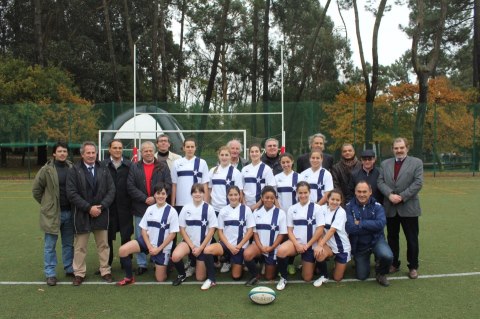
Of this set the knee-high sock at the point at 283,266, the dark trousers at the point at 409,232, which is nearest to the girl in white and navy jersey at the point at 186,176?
the knee-high sock at the point at 283,266

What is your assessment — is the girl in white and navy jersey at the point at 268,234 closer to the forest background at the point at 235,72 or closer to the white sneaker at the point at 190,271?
the white sneaker at the point at 190,271

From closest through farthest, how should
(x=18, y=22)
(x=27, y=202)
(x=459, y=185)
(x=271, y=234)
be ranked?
(x=271, y=234)
(x=27, y=202)
(x=459, y=185)
(x=18, y=22)

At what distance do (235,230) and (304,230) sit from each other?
72 centimetres

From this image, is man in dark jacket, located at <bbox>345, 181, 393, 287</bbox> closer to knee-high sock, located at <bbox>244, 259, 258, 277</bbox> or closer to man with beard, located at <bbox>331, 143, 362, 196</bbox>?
man with beard, located at <bbox>331, 143, 362, 196</bbox>

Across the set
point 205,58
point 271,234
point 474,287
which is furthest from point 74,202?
point 205,58

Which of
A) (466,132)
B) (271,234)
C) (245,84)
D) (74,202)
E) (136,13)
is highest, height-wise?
(136,13)

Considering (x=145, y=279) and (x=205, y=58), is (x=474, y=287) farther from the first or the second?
(x=205, y=58)

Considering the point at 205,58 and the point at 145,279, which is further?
the point at 205,58

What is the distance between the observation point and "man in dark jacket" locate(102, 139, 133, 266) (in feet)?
17.3

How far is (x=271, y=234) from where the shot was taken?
195 inches

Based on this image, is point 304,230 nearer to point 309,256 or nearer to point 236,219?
point 309,256

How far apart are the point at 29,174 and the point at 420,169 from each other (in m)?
15.9

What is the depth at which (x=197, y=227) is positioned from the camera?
16.4 ft

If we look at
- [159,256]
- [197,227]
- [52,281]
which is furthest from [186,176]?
[52,281]
